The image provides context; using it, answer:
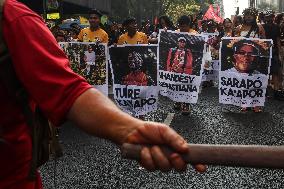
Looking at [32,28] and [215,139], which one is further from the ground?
[32,28]

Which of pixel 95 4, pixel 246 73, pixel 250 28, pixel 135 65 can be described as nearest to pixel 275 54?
pixel 250 28

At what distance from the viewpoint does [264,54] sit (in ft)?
31.0

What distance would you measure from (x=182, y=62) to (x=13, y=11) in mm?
7967

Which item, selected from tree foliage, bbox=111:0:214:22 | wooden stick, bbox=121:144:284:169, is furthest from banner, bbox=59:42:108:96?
tree foliage, bbox=111:0:214:22

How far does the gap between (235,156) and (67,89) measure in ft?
1.73

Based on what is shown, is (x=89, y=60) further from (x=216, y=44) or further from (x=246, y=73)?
(x=216, y=44)

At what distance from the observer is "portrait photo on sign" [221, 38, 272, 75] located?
30.9ft

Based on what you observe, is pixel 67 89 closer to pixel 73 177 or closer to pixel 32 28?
pixel 32 28

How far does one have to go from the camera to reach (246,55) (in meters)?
9.52

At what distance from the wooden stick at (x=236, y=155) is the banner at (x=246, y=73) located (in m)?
8.18

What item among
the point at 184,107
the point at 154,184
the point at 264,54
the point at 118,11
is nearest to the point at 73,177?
the point at 154,184

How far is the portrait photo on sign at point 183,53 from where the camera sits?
9500 mm

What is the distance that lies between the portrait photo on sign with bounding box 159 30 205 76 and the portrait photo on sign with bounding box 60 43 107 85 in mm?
1169

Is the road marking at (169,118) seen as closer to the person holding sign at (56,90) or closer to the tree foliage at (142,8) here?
the person holding sign at (56,90)
